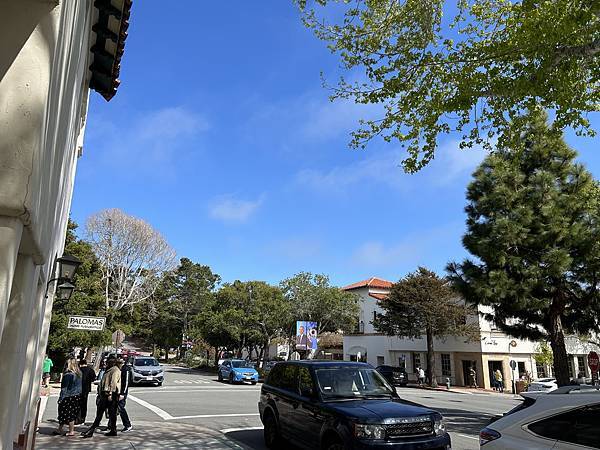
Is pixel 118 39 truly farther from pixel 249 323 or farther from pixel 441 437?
pixel 249 323

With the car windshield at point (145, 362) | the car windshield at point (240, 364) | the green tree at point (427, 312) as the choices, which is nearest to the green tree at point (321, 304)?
the green tree at point (427, 312)

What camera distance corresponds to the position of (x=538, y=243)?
686 inches

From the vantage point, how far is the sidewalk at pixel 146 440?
30.3 ft

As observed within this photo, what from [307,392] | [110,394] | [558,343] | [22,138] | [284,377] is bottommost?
[110,394]

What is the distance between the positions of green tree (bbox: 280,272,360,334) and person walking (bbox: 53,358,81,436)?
1430 inches

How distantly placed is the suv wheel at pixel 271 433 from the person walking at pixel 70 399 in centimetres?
454

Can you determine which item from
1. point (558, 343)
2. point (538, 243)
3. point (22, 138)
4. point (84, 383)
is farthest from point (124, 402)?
point (558, 343)

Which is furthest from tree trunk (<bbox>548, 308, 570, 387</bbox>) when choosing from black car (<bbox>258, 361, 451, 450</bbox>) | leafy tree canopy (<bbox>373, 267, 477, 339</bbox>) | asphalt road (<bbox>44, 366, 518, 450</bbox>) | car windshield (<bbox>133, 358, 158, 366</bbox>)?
car windshield (<bbox>133, 358, 158, 366</bbox>)

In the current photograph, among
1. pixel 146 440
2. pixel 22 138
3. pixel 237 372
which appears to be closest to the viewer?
pixel 22 138

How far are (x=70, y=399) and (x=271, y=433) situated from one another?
16.2 ft

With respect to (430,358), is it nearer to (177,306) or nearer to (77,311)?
(77,311)

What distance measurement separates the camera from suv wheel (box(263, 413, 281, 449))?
9234 mm

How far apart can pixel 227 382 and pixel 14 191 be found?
3202cm

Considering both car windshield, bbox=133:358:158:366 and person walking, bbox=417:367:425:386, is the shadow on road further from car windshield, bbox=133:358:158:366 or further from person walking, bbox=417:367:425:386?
person walking, bbox=417:367:425:386
